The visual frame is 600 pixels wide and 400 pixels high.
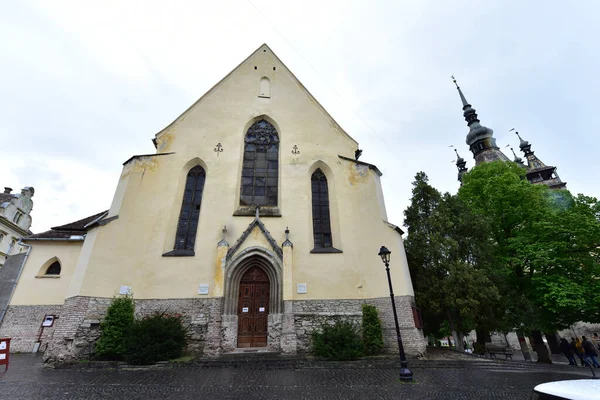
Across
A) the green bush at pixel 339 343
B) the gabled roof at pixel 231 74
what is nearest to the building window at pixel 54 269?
the gabled roof at pixel 231 74

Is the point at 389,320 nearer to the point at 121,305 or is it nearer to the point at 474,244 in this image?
the point at 474,244

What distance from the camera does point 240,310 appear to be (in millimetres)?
11336

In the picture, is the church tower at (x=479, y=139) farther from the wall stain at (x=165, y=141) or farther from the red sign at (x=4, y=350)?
the red sign at (x=4, y=350)

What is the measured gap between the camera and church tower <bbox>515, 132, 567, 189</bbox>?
37.8 m

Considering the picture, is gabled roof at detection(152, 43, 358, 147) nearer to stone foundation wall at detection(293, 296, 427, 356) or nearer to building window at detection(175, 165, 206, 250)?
building window at detection(175, 165, 206, 250)

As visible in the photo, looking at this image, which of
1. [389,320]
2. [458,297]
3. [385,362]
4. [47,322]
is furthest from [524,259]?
[47,322]

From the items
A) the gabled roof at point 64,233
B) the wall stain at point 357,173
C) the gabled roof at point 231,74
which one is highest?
the gabled roof at point 231,74

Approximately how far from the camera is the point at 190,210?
13.1 metres

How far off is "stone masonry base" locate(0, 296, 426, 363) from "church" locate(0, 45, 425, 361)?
0.04 m

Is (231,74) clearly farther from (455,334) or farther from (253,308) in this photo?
(455,334)

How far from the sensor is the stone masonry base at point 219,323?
931 cm

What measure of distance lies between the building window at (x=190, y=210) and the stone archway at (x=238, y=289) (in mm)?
2415

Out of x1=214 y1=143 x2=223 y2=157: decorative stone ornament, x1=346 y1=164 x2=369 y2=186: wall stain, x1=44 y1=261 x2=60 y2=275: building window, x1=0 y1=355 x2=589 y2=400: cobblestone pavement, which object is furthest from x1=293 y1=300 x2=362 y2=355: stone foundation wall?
x1=44 y1=261 x2=60 y2=275: building window

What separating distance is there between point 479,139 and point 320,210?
39.6 meters
